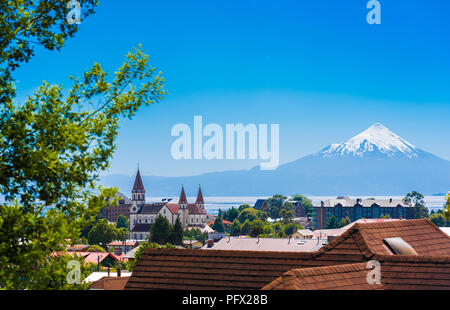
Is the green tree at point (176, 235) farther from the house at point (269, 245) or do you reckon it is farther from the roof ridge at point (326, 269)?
the roof ridge at point (326, 269)

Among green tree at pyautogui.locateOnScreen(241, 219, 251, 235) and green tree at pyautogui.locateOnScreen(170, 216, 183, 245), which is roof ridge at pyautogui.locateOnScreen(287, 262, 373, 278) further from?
green tree at pyautogui.locateOnScreen(241, 219, 251, 235)

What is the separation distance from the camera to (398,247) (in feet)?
52.1

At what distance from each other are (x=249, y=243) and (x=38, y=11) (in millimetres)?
74140

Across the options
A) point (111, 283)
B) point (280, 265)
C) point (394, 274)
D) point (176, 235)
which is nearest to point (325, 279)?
point (394, 274)

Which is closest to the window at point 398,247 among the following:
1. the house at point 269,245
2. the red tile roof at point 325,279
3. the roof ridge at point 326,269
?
the roof ridge at point 326,269

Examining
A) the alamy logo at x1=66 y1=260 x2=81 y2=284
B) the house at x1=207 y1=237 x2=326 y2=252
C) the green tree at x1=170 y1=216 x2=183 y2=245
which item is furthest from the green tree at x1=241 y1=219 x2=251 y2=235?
the alamy logo at x1=66 y1=260 x2=81 y2=284

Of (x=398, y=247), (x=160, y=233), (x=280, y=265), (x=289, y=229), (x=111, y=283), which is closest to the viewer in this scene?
(x=280, y=265)

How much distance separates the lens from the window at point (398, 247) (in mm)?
15703

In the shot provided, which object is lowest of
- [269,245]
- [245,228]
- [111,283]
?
[245,228]

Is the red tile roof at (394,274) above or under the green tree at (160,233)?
above

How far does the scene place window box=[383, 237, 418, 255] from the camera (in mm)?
15703

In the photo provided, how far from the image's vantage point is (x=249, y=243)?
81375 mm

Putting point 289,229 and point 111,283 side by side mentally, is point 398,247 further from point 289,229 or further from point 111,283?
point 289,229
